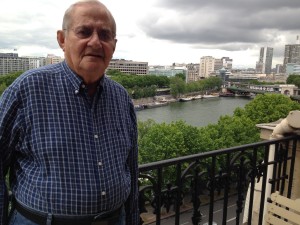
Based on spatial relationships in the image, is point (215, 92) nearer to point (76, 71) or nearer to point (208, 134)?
point (208, 134)

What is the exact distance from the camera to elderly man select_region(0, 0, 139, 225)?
5.52 ft

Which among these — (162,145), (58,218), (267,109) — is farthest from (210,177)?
(267,109)

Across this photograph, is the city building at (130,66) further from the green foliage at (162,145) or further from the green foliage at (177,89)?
the green foliage at (162,145)

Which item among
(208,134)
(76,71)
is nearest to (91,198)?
(76,71)

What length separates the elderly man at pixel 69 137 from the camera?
1.68 m

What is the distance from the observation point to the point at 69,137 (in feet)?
5.71

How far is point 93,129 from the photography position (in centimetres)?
183

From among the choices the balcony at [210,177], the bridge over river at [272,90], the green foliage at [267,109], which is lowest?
the bridge over river at [272,90]

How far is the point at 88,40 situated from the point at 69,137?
0.54m

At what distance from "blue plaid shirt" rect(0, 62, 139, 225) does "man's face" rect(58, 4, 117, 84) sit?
9 cm

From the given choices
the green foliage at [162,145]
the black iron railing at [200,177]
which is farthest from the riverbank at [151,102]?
the black iron railing at [200,177]

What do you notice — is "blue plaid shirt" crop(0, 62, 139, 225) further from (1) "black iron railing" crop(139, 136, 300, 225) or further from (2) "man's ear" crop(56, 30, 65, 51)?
(1) "black iron railing" crop(139, 136, 300, 225)

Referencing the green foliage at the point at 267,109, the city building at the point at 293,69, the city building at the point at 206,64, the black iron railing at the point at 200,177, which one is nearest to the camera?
the black iron railing at the point at 200,177

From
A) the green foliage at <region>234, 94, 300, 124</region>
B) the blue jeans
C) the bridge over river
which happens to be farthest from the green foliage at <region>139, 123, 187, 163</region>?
the bridge over river
